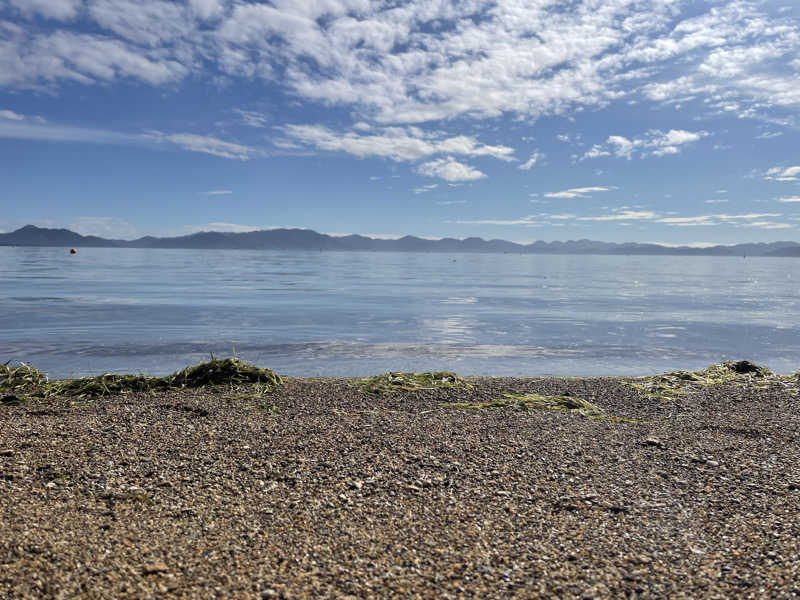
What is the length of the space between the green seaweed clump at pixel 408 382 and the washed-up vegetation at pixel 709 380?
3.46m

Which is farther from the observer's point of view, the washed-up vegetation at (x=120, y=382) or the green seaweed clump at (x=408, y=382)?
the green seaweed clump at (x=408, y=382)

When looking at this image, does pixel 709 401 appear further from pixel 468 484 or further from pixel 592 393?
pixel 468 484

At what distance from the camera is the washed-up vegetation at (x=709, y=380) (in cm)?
1086

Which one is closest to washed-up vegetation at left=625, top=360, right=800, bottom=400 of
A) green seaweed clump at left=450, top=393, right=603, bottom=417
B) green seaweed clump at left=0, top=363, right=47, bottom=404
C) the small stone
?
green seaweed clump at left=450, top=393, right=603, bottom=417

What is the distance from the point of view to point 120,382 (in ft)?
33.2

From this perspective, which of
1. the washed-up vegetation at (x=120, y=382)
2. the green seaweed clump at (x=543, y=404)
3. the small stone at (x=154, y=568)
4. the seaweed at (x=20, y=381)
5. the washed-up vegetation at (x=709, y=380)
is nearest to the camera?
the small stone at (x=154, y=568)

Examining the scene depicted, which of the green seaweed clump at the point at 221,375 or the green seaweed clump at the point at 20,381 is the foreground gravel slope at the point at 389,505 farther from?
the green seaweed clump at the point at 221,375

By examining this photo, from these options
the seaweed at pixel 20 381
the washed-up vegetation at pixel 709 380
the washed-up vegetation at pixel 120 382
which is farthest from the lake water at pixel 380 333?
the washed-up vegetation at pixel 120 382

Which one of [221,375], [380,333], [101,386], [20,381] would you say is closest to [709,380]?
[221,375]

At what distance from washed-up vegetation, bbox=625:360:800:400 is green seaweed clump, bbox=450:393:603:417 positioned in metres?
1.63

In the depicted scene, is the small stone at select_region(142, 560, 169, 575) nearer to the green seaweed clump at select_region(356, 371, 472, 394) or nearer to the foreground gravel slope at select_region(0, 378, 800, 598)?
the foreground gravel slope at select_region(0, 378, 800, 598)

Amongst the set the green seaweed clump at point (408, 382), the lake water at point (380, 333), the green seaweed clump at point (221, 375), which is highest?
the green seaweed clump at point (221, 375)

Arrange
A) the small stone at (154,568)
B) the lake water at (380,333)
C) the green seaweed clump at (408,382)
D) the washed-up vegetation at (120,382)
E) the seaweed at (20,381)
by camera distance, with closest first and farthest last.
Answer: the small stone at (154,568), the washed-up vegetation at (120,382), the seaweed at (20,381), the green seaweed clump at (408,382), the lake water at (380,333)

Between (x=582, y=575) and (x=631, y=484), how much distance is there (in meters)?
2.04
